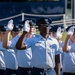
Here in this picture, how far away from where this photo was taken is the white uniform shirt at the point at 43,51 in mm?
5383

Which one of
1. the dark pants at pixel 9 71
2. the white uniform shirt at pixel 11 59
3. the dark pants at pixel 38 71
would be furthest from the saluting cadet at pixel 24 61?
the dark pants at pixel 38 71

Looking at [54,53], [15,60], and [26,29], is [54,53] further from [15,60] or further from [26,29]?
[15,60]

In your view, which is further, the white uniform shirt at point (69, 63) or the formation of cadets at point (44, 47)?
the white uniform shirt at point (69, 63)

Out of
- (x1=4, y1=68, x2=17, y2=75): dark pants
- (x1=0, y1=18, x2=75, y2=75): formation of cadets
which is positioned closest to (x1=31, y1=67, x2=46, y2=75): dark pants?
(x1=0, y1=18, x2=75, y2=75): formation of cadets

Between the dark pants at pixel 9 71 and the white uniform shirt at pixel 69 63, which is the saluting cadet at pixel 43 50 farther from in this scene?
the dark pants at pixel 9 71

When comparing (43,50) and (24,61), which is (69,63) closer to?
Answer: (24,61)

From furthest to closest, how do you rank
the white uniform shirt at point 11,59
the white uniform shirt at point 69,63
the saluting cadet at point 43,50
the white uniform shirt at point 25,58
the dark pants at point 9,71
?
the dark pants at point 9,71 → the white uniform shirt at point 11,59 → the white uniform shirt at point 25,58 → the white uniform shirt at point 69,63 → the saluting cadet at point 43,50

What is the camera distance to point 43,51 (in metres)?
5.38

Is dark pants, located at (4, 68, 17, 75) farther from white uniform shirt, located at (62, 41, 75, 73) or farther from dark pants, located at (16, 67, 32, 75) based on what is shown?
white uniform shirt, located at (62, 41, 75, 73)

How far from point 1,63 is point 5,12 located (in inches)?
540

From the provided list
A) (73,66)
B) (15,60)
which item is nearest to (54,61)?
(73,66)

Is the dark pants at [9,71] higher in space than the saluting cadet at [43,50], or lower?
lower

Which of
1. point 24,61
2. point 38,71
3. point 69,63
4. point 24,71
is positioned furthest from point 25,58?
point 38,71

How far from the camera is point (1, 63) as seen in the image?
7215 millimetres
